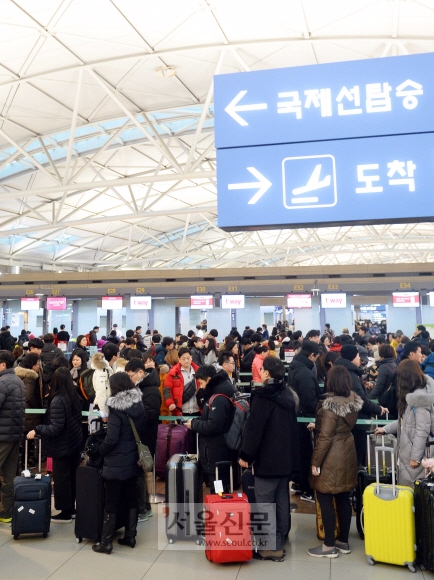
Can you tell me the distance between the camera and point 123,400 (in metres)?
4.61

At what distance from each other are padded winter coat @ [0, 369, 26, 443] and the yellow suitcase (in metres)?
3.45

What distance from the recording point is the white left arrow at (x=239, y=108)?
3.72 metres

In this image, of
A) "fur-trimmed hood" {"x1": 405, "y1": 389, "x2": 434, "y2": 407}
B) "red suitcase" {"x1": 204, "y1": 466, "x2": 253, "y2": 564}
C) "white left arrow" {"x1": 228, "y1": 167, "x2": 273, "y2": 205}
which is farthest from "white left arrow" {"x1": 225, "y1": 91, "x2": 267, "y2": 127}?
"red suitcase" {"x1": 204, "y1": 466, "x2": 253, "y2": 564}

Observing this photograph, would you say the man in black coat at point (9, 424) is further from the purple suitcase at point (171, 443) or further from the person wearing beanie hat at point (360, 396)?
the person wearing beanie hat at point (360, 396)

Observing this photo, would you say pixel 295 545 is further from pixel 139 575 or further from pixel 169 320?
pixel 169 320

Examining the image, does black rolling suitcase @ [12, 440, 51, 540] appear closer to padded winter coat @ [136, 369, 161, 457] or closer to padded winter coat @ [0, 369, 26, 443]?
padded winter coat @ [0, 369, 26, 443]

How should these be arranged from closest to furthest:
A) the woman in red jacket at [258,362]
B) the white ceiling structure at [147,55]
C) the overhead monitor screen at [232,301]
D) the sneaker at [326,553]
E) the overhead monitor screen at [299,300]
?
the sneaker at [326,553] → the woman in red jacket at [258,362] → the white ceiling structure at [147,55] → the overhead monitor screen at [299,300] → the overhead monitor screen at [232,301]

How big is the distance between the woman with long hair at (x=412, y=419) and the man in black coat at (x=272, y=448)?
0.93m

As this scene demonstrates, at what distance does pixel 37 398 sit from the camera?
6.68 m

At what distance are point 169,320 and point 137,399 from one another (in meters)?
18.1

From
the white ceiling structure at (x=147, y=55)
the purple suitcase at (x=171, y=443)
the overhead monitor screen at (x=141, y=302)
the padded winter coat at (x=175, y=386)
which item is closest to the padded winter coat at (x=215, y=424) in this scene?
the purple suitcase at (x=171, y=443)

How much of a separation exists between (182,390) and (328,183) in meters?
3.80

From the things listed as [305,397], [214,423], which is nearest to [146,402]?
[214,423]

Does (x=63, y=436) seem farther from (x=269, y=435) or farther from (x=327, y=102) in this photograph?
(x=327, y=102)
